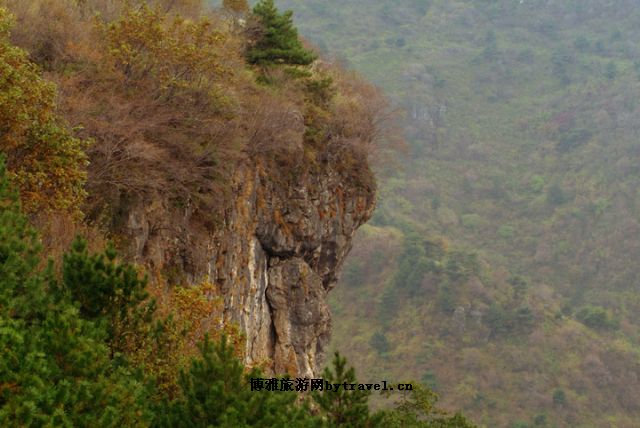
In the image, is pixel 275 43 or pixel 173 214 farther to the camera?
pixel 275 43

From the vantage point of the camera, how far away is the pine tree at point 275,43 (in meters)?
20.7

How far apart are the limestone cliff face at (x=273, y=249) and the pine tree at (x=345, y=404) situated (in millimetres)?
3190

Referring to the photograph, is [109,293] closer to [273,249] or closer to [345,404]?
[345,404]

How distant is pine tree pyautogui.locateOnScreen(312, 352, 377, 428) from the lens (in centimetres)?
1209

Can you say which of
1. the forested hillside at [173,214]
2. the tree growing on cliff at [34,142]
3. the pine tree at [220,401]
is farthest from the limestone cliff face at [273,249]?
the pine tree at [220,401]

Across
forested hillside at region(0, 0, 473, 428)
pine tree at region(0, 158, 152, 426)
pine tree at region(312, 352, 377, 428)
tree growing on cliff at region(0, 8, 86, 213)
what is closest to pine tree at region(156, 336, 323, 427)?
Result: forested hillside at region(0, 0, 473, 428)

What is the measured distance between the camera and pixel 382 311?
242 ft

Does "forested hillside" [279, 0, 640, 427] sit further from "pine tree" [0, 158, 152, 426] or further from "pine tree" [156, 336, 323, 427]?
"pine tree" [0, 158, 152, 426]

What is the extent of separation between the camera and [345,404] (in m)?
12.3

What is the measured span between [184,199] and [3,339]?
28.3 feet

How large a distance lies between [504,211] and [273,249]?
273 ft

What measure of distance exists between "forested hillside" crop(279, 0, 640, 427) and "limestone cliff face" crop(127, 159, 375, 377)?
18.4 feet

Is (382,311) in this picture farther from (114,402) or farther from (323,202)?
(114,402)

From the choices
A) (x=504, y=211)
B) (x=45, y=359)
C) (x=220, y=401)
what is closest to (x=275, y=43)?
(x=220, y=401)
